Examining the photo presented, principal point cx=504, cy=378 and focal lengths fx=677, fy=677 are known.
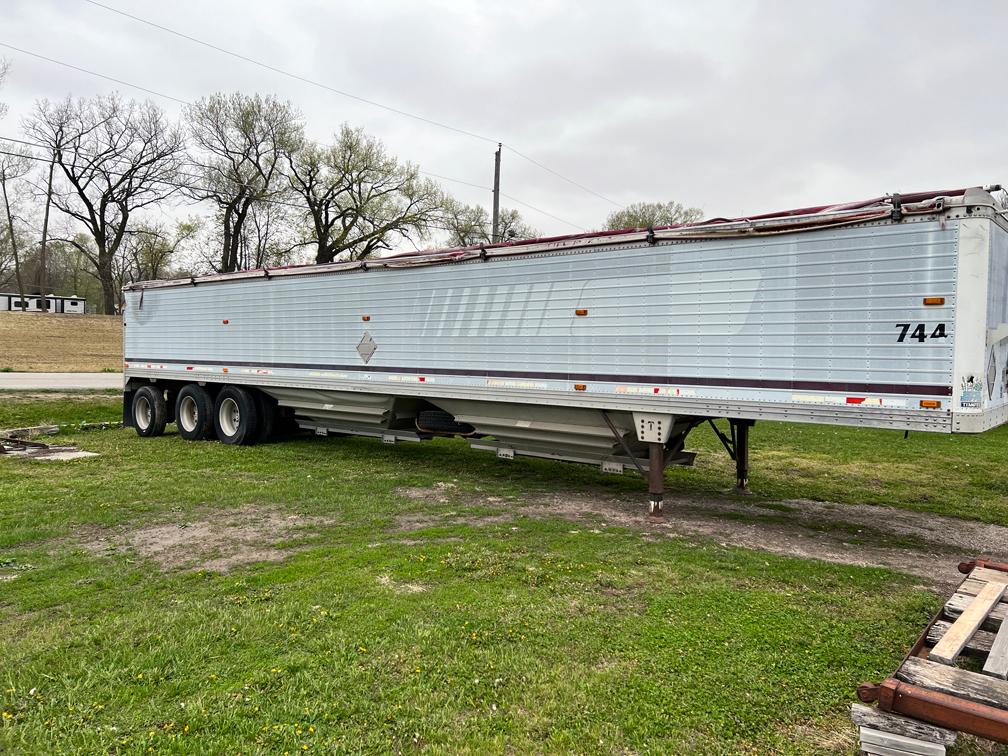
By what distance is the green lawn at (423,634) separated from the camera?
3.38m

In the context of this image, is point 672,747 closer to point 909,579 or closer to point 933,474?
point 909,579

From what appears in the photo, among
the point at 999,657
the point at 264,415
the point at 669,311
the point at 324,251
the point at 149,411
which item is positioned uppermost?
the point at 324,251

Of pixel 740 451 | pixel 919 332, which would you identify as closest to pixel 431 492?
pixel 740 451

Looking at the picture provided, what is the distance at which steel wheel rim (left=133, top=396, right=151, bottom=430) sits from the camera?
1477cm

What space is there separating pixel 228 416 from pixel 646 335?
924 centimetres

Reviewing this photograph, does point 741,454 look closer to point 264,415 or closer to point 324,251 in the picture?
point 264,415

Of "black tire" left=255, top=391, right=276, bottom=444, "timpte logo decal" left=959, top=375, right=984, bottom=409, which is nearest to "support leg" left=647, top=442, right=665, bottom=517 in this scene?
"timpte logo decal" left=959, top=375, right=984, bottom=409

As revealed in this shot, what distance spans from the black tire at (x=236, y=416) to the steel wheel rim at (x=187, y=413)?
80cm

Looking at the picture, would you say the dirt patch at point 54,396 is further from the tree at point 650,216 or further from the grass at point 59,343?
the tree at point 650,216

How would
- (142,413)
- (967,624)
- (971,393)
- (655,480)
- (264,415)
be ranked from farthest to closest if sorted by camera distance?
(142,413), (264,415), (655,480), (971,393), (967,624)

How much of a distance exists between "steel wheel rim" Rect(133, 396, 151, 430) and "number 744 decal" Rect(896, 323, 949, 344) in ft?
46.8

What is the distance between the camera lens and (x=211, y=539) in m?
6.80

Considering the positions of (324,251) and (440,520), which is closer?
(440,520)

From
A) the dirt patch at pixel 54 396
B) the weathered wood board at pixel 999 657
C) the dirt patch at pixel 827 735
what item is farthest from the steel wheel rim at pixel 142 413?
the weathered wood board at pixel 999 657
